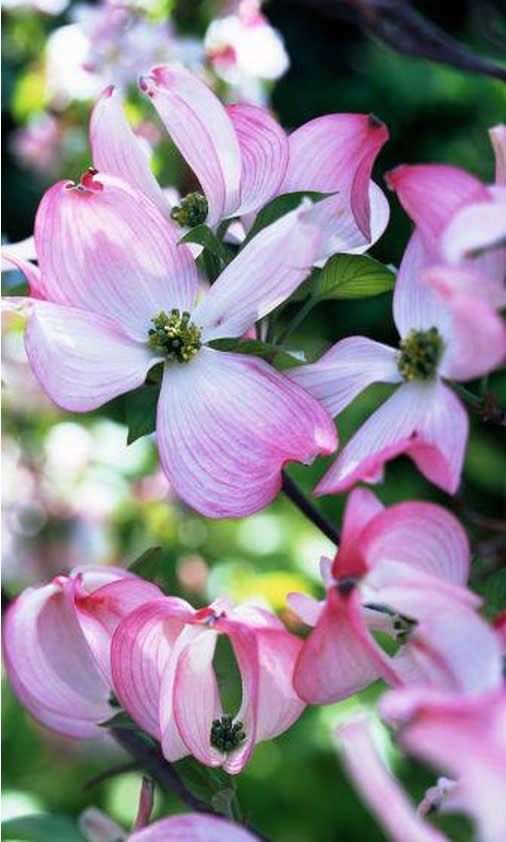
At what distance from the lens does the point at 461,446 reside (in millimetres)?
408

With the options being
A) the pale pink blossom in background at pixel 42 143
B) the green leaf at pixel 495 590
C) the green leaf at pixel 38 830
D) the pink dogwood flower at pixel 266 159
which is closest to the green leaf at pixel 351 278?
the pink dogwood flower at pixel 266 159

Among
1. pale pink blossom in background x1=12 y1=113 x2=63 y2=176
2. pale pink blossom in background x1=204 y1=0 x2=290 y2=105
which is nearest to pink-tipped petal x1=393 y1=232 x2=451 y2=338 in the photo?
pale pink blossom in background x1=204 y1=0 x2=290 y2=105

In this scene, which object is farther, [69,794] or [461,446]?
[69,794]

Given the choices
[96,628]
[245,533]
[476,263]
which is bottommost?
[245,533]

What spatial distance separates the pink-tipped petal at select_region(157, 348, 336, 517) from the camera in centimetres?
46

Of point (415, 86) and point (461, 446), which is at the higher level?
point (461, 446)

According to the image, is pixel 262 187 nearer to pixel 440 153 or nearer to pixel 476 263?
pixel 476 263

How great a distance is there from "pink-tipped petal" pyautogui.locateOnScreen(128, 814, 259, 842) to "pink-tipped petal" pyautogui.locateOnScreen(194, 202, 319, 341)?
0.60ft

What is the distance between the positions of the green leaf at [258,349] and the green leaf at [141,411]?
3 centimetres

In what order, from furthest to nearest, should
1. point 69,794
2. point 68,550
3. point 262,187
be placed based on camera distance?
point 68,550
point 69,794
point 262,187

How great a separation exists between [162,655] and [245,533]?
1.27 meters

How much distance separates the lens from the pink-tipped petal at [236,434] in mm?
462

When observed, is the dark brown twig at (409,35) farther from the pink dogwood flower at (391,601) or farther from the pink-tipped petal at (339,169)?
the pink dogwood flower at (391,601)

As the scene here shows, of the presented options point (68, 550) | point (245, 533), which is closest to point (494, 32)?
point (245, 533)
